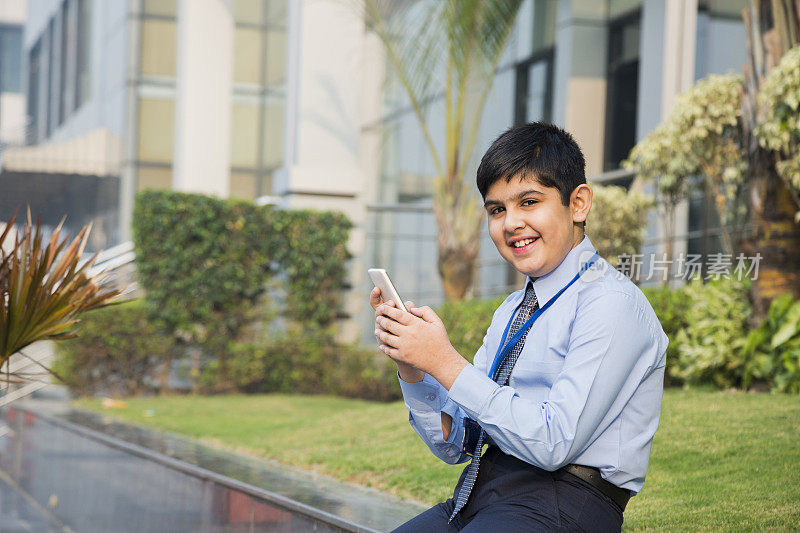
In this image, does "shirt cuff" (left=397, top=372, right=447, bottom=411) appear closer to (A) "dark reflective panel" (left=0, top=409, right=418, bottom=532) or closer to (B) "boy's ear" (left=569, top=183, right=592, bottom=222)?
(B) "boy's ear" (left=569, top=183, right=592, bottom=222)

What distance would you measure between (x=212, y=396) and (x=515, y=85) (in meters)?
7.34

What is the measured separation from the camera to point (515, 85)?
15227 mm

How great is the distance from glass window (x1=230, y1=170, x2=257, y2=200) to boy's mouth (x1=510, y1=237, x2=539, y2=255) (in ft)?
69.8

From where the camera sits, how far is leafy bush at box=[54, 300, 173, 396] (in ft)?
37.8

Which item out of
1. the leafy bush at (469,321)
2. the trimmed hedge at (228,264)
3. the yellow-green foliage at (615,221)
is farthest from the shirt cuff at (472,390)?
the trimmed hedge at (228,264)

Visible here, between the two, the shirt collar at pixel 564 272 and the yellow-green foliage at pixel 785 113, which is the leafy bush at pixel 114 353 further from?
the shirt collar at pixel 564 272

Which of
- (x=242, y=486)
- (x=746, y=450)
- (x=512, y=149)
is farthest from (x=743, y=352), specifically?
(x=512, y=149)

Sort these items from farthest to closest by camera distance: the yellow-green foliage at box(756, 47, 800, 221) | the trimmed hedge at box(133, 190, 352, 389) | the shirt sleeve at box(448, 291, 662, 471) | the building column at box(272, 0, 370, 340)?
1. the building column at box(272, 0, 370, 340)
2. the trimmed hedge at box(133, 190, 352, 389)
3. the yellow-green foliage at box(756, 47, 800, 221)
4. the shirt sleeve at box(448, 291, 662, 471)

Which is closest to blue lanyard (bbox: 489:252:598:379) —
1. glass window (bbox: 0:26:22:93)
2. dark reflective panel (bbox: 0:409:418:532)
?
dark reflective panel (bbox: 0:409:418:532)

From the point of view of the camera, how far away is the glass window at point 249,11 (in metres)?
22.8

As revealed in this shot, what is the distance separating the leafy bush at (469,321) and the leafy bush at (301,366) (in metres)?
2.05

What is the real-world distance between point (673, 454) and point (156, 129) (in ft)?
63.9

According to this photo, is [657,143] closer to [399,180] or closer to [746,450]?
[746,450]

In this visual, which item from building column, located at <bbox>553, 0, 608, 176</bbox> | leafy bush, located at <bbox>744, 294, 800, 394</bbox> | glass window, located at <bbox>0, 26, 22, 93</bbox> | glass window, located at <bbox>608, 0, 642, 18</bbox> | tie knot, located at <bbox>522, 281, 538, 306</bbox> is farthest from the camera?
glass window, located at <bbox>0, 26, 22, 93</bbox>
